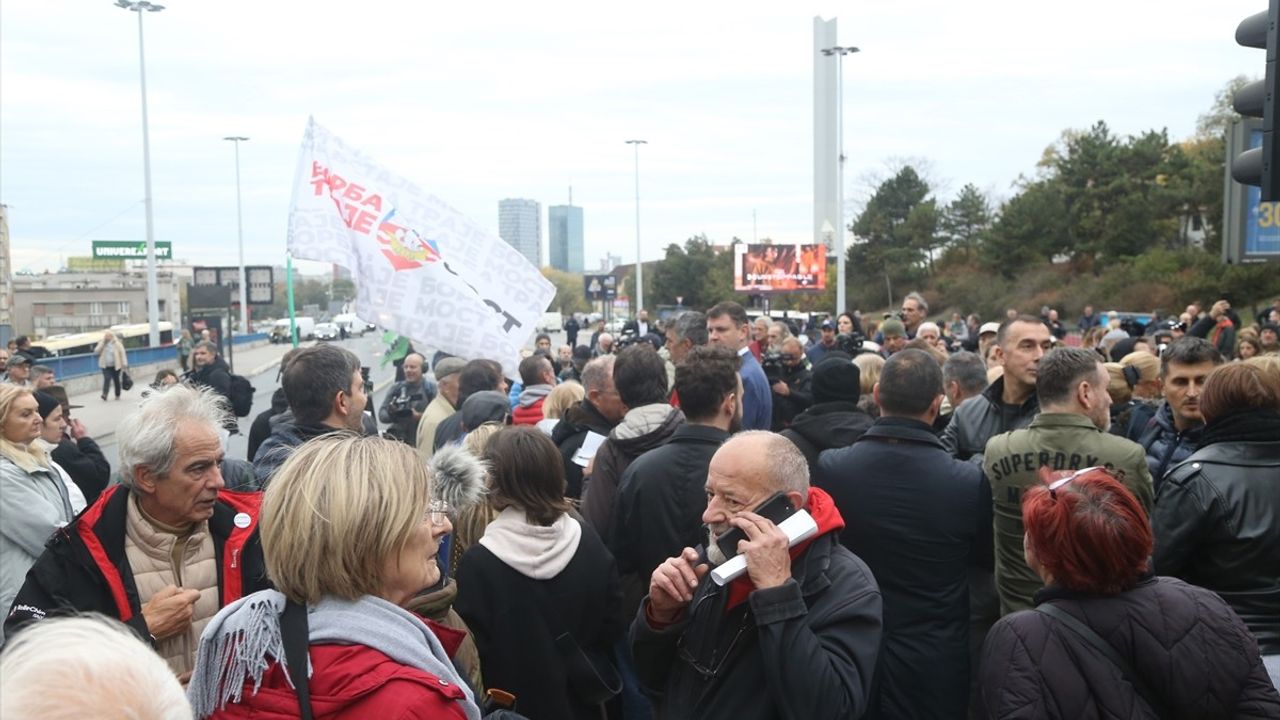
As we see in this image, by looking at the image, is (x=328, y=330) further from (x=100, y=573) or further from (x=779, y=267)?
(x=100, y=573)

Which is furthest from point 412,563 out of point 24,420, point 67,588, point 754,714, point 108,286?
point 108,286

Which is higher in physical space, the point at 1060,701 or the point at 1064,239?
the point at 1064,239

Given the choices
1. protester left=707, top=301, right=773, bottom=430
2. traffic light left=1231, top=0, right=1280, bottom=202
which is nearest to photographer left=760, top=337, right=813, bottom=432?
protester left=707, top=301, right=773, bottom=430

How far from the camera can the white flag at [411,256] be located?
762 cm

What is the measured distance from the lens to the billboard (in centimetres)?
5284

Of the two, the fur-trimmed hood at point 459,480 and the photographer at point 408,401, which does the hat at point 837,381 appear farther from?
the photographer at point 408,401

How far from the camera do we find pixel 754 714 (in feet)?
9.50

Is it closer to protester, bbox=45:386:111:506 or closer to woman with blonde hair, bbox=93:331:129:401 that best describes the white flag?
protester, bbox=45:386:111:506

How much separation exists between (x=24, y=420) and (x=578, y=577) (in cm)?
297

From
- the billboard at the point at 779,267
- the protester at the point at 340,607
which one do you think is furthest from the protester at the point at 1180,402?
the billboard at the point at 779,267

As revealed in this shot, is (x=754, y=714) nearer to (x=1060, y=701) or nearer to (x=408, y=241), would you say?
(x=1060, y=701)

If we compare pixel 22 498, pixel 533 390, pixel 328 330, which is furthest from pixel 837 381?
pixel 328 330

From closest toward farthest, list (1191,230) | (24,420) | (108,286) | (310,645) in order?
(310,645), (24,420), (1191,230), (108,286)

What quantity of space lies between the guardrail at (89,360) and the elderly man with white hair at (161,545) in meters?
25.8
